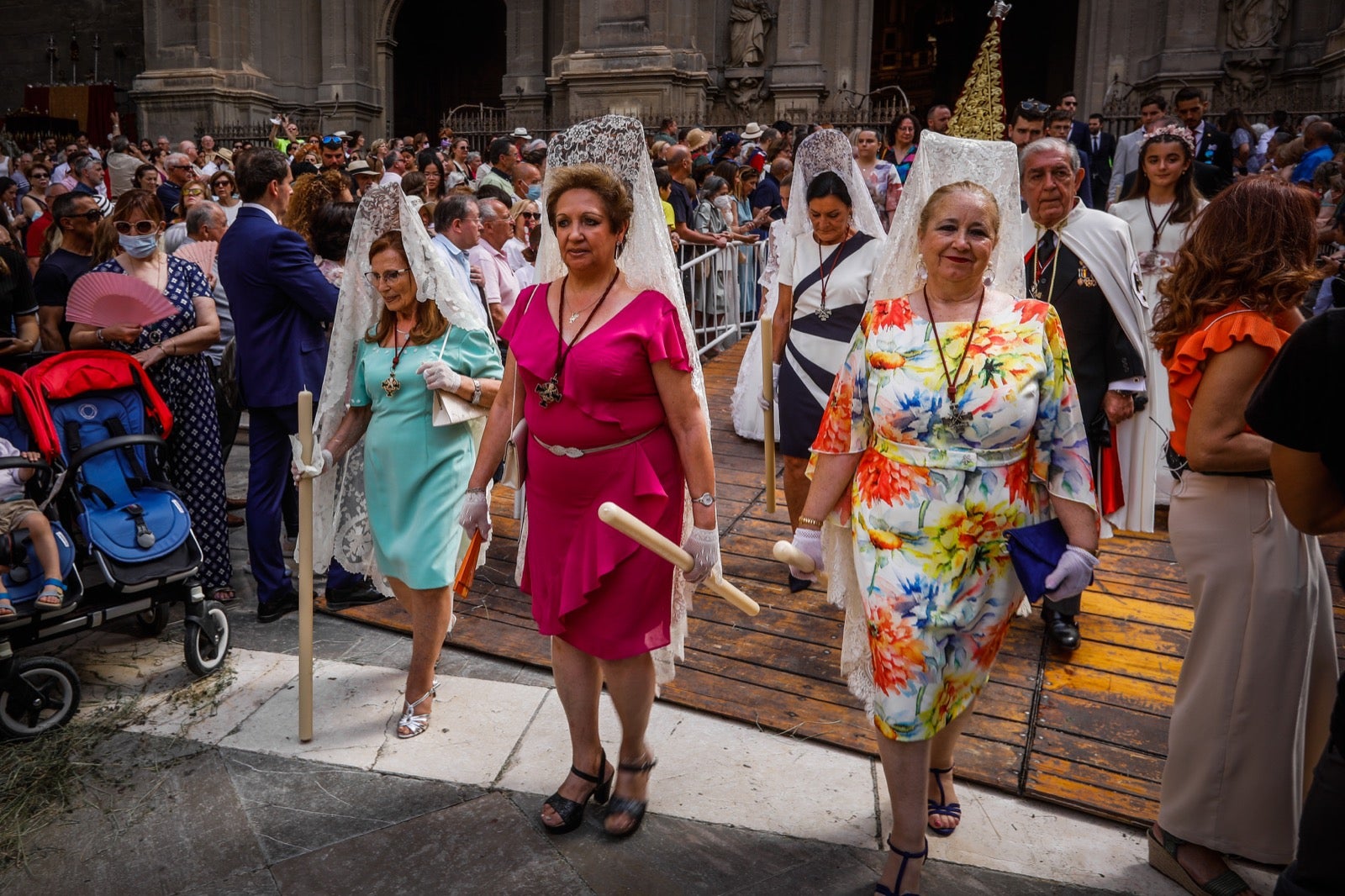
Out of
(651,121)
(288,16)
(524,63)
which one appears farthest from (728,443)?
(288,16)

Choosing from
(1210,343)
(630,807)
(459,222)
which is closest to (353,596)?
(459,222)

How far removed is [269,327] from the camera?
5230 mm

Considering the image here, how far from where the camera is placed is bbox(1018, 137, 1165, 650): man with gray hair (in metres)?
4.48

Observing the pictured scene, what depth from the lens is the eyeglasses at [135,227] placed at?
17.8 ft

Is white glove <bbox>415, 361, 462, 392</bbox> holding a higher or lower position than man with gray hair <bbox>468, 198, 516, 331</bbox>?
lower

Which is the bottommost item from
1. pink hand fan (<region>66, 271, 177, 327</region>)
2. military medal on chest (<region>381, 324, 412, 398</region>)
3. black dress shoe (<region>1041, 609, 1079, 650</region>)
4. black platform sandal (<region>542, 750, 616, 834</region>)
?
black platform sandal (<region>542, 750, 616, 834</region>)

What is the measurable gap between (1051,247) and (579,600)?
2634mm

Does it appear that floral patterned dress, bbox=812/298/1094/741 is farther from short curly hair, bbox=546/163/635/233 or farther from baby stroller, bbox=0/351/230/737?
baby stroller, bbox=0/351/230/737

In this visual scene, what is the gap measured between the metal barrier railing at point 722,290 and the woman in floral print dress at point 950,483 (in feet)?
20.7

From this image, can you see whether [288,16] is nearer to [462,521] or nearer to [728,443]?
[728,443]

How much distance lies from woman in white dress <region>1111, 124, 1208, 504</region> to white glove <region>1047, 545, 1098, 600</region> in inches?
120

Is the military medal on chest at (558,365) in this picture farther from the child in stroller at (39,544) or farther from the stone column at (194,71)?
the stone column at (194,71)

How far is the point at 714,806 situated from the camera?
3.60 m

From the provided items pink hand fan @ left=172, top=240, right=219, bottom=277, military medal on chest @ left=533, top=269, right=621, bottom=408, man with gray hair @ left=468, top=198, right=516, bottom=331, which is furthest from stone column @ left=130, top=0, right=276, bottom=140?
military medal on chest @ left=533, top=269, right=621, bottom=408
